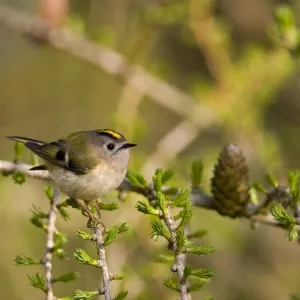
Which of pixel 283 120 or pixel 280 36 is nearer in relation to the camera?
pixel 280 36

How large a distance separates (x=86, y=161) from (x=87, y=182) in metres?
0.28

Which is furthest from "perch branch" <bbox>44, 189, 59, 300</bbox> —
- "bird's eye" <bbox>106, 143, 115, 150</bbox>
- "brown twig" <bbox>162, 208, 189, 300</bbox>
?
"bird's eye" <bbox>106, 143, 115, 150</bbox>

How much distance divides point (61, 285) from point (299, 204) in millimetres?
3529

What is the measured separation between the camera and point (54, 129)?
6.49 metres

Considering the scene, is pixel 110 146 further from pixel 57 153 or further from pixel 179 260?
pixel 179 260

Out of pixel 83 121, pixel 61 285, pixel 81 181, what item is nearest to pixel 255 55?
pixel 81 181

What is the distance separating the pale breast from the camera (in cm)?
249

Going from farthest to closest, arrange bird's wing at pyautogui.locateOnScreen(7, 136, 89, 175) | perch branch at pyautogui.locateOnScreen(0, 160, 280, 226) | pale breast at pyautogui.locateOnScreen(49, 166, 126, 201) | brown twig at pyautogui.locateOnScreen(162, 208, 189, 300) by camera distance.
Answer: bird's wing at pyautogui.locateOnScreen(7, 136, 89, 175) → pale breast at pyautogui.locateOnScreen(49, 166, 126, 201) → perch branch at pyautogui.locateOnScreen(0, 160, 280, 226) → brown twig at pyautogui.locateOnScreen(162, 208, 189, 300)

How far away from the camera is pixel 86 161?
2.97 m

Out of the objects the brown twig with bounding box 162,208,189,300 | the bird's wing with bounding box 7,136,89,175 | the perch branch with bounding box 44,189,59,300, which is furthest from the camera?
the bird's wing with bounding box 7,136,89,175

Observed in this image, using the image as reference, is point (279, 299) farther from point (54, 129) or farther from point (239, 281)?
point (54, 129)

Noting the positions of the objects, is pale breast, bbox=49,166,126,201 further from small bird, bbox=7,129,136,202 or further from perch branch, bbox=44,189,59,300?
perch branch, bbox=44,189,59,300

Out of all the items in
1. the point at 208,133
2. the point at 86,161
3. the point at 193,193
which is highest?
the point at 193,193

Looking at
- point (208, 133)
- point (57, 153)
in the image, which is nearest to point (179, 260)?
point (57, 153)
